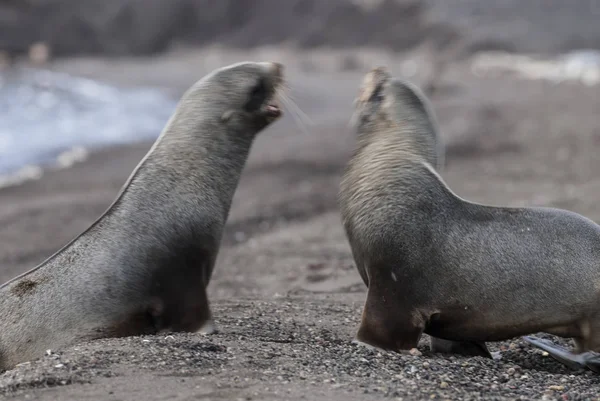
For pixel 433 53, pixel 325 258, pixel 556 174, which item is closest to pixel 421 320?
pixel 325 258

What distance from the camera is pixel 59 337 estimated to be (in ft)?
18.2

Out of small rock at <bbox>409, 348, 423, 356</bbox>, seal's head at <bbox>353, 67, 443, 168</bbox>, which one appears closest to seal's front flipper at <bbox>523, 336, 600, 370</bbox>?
small rock at <bbox>409, 348, 423, 356</bbox>

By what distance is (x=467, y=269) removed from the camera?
5637 mm

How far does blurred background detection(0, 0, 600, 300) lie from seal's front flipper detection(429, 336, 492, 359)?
193 cm

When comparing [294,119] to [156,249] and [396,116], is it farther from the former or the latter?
[156,249]

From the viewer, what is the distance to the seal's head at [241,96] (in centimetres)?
660

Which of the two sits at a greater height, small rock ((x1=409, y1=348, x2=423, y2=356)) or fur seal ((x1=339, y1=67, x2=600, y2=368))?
fur seal ((x1=339, y1=67, x2=600, y2=368))

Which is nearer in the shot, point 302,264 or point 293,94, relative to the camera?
point 302,264

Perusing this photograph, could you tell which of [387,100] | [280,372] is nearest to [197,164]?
[387,100]

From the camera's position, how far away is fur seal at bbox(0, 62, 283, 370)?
5598 mm

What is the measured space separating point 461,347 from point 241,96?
240 cm

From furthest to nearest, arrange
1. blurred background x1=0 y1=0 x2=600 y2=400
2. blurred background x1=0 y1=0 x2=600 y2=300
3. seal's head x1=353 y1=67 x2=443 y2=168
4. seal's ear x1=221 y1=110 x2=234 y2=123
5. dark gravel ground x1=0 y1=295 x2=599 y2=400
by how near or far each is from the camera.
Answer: blurred background x1=0 y1=0 x2=600 y2=300 < blurred background x1=0 y1=0 x2=600 y2=400 < seal's ear x1=221 y1=110 x2=234 y2=123 < seal's head x1=353 y1=67 x2=443 y2=168 < dark gravel ground x1=0 y1=295 x2=599 y2=400

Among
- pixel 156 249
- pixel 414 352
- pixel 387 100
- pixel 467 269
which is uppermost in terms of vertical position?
pixel 387 100

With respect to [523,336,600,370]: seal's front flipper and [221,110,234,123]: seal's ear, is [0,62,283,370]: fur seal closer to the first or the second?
[221,110,234,123]: seal's ear
